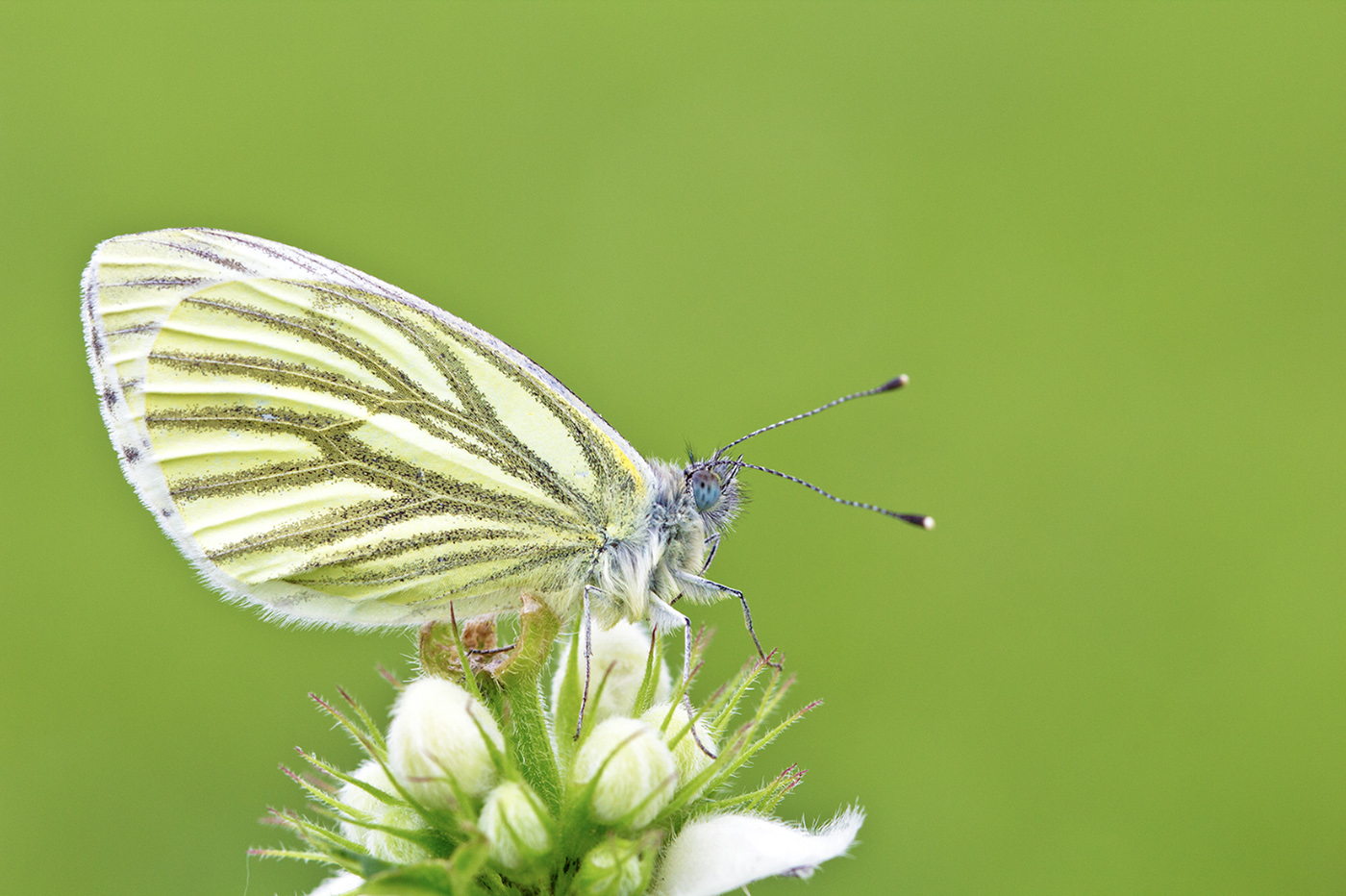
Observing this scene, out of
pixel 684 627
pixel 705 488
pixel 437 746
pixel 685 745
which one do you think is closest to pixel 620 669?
pixel 684 627

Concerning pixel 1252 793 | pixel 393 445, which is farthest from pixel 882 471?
pixel 393 445

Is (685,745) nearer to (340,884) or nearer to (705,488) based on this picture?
(705,488)

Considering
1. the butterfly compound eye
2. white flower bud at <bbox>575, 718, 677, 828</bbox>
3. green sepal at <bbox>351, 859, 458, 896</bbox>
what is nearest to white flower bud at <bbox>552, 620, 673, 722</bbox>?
white flower bud at <bbox>575, 718, 677, 828</bbox>

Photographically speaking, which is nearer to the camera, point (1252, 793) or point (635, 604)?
point (635, 604)

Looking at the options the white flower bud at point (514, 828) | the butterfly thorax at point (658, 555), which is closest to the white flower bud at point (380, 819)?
the white flower bud at point (514, 828)

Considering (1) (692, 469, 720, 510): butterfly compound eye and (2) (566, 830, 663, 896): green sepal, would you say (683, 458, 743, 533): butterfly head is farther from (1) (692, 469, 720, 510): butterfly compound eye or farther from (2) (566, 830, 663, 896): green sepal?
(2) (566, 830, 663, 896): green sepal

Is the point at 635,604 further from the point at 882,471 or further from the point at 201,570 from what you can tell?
the point at 882,471

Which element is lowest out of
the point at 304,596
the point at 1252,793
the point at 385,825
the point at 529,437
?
the point at 1252,793
